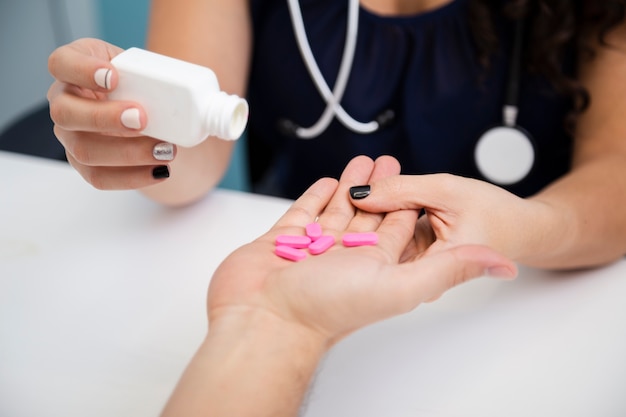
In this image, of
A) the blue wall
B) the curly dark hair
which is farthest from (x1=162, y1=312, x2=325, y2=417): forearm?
the blue wall

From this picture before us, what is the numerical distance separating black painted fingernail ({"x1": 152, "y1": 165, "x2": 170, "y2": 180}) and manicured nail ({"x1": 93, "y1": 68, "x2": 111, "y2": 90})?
4.2 inches

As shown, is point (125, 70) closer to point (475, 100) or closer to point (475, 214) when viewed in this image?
point (475, 214)

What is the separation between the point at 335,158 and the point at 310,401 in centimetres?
47

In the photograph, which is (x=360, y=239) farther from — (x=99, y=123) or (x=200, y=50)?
(x=200, y=50)

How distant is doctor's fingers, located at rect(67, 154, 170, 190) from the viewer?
596 millimetres

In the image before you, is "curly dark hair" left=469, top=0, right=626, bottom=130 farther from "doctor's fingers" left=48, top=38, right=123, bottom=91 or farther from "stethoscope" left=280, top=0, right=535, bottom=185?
"doctor's fingers" left=48, top=38, right=123, bottom=91

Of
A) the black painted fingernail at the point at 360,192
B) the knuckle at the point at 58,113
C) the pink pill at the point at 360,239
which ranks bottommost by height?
the pink pill at the point at 360,239

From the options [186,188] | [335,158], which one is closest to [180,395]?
[186,188]

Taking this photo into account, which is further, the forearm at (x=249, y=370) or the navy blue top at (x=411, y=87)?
the navy blue top at (x=411, y=87)

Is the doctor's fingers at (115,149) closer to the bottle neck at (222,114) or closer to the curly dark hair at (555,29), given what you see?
the bottle neck at (222,114)

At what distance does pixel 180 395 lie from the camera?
0.44 m

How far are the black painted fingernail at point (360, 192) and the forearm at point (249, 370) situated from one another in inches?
5.6

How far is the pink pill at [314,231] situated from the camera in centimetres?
53

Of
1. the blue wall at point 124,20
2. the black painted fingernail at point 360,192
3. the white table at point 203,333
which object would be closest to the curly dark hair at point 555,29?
the white table at point 203,333
